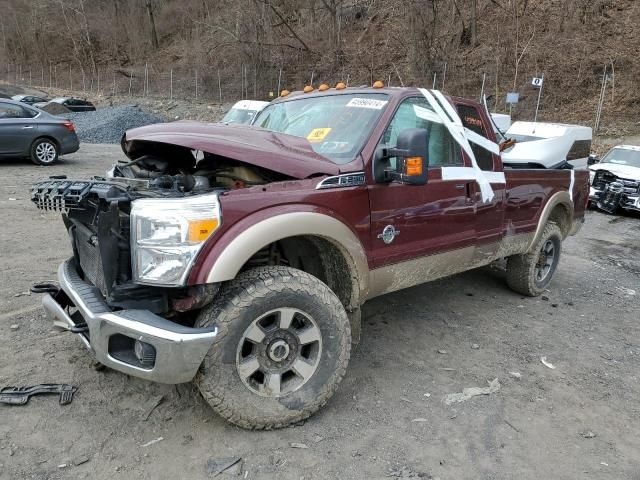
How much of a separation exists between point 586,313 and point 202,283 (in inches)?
170

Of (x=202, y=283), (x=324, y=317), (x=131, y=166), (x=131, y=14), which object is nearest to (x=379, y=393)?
(x=324, y=317)

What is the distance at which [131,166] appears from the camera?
3916 mm

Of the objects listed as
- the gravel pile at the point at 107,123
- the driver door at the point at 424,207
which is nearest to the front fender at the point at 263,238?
the driver door at the point at 424,207

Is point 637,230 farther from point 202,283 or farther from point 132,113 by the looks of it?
point 132,113

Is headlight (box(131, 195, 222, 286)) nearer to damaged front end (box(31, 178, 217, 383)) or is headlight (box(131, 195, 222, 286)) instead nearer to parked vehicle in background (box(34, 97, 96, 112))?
damaged front end (box(31, 178, 217, 383))

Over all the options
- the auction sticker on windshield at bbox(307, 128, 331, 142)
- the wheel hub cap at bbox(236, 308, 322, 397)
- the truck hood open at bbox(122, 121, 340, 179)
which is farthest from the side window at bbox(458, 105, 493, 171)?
the wheel hub cap at bbox(236, 308, 322, 397)

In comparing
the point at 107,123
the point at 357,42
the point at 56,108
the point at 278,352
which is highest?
the point at 357,42

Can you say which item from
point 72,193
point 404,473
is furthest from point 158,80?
point 404,473

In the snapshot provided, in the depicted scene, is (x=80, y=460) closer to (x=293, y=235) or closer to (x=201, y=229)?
(x=201, y=229)

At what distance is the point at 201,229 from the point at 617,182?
11.8 m

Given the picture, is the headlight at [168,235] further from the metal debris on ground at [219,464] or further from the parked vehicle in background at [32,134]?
the parked vehicle in background at [32,134]

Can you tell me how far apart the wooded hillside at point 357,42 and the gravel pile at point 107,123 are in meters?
11.5

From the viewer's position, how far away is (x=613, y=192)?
12.0 meters

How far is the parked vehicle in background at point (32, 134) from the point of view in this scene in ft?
39.7
